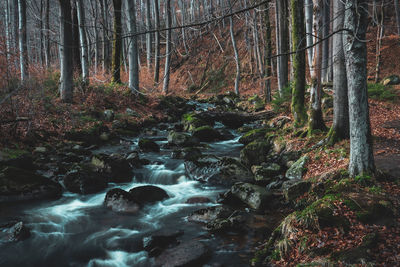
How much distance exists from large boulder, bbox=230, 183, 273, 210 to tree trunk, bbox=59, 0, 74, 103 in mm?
9694

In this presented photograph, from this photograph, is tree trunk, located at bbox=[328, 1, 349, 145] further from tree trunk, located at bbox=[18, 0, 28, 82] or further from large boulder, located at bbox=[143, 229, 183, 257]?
tree trunk, located at bbox=[18, 0, 28, 82]

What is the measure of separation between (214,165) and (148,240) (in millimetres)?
3966

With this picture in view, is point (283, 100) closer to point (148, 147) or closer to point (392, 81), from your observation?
point (148, 147)

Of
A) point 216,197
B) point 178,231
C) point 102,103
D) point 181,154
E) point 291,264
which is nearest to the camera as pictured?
point 291,264

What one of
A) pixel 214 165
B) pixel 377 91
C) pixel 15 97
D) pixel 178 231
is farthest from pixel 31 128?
pixel 377 91

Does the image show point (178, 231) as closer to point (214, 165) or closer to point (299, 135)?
point (214, 165)

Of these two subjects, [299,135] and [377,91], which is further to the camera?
[377,91]

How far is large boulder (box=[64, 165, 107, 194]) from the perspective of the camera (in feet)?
26.6

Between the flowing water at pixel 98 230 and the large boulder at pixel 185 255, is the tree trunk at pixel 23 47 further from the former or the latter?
the large boulder at pixel 185 255

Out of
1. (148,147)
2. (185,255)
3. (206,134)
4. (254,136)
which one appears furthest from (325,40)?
(185,255)

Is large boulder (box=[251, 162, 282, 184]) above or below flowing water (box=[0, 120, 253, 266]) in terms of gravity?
above

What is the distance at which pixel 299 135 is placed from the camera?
32.8 ft

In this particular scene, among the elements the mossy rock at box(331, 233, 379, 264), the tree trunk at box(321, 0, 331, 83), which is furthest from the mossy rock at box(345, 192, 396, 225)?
the tree trunk at box(321, 0, 331, 83)

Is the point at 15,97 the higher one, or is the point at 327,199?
the point at 15,97
